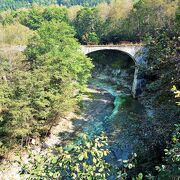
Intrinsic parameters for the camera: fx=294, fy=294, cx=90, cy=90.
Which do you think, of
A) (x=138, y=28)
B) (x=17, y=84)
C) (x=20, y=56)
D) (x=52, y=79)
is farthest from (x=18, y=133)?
(x=138, y=28)

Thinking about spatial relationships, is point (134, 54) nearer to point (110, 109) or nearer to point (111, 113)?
point (110, 109)

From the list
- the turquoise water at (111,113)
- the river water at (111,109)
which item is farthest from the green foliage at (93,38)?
the turquoise water at (111,113)

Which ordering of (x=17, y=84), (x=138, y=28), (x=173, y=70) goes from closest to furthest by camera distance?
(x=173, y=70) → (x=17, y=84) → (x=138, y=28)

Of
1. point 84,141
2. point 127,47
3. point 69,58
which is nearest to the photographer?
point 84,141

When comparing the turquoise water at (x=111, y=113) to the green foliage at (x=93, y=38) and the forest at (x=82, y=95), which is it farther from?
the green foliage at (x=93, y=38)

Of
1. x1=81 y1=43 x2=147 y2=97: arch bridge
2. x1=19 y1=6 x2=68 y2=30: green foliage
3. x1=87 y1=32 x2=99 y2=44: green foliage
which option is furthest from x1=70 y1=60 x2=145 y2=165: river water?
x1=19 y1=6 x2=68 y2=30: green foliage

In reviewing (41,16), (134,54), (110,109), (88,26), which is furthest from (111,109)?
(41,16)

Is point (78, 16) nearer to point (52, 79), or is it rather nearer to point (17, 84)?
point (52, 79)

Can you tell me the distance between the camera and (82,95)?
111 ft

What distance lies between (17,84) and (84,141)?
17.7 metres

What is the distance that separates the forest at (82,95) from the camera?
579 centimetres

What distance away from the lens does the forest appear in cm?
579

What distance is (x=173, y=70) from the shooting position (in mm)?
13305

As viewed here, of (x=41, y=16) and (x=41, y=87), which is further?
(x=41, y=16)
